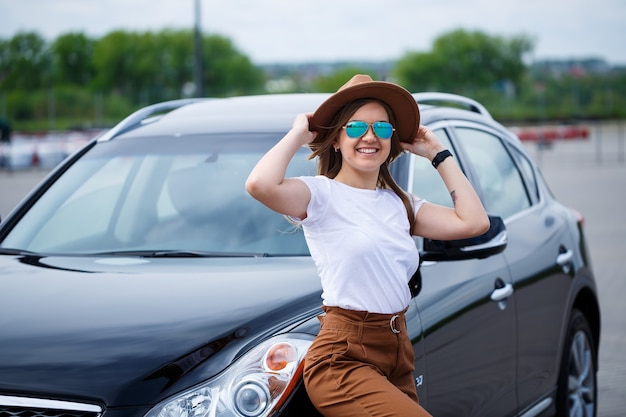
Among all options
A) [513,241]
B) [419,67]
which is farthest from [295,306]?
[419,67]

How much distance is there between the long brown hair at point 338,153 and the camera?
3.12 m

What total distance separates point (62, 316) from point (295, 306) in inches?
27.1

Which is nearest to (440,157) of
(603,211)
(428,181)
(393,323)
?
(393,323)

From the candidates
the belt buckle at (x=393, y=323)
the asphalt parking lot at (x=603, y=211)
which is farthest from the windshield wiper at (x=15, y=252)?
the asphalt parking lot at (x=603, y=211)

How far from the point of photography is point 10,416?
9.41 feet

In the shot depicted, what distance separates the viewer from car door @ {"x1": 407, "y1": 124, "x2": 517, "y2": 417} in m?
3.69

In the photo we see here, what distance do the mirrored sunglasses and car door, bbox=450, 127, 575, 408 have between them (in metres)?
1.62

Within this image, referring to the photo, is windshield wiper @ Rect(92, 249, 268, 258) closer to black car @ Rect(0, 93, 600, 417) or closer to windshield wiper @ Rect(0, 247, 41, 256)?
black car @ Rect(0, 93, 600, 417)

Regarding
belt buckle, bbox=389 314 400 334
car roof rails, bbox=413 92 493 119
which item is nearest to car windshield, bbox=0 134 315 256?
car roof rails, bbox=413 92 493 119

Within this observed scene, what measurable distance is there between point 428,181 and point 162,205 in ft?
3.54

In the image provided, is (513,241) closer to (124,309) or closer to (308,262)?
(308,262)

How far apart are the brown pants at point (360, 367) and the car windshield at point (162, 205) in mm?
955

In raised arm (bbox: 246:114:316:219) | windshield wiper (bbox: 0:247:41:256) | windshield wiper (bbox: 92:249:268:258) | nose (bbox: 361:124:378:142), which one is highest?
nose (bbox: 361:124:378:142)

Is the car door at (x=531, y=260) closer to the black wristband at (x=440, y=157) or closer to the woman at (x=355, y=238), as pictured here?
the black wristband at (x=440, y=157)
